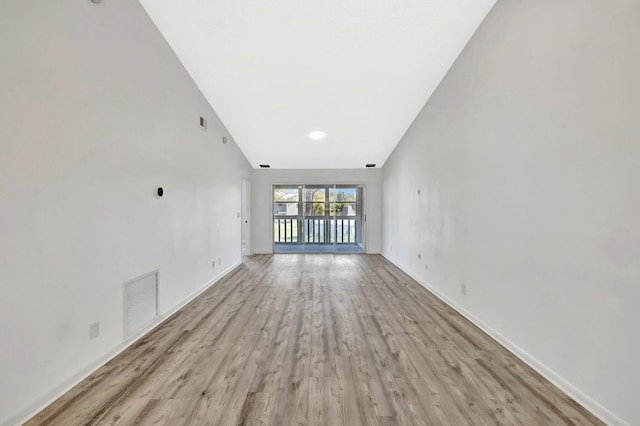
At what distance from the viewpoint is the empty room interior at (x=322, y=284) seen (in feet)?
4.95

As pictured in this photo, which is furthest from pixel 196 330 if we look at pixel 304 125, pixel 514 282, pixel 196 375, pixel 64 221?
pixel 304 125

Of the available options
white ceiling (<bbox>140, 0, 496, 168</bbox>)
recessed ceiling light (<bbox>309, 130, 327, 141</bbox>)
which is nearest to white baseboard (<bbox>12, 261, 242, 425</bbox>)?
white ceiling (<bbox>140, 0, 496, 168</bbox>)

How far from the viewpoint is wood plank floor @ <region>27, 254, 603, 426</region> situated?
5.08 ft

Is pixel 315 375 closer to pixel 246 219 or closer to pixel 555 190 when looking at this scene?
pixel 555 190

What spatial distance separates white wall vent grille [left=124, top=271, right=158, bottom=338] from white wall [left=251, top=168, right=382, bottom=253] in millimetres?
4024

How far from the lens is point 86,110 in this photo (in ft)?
6.27

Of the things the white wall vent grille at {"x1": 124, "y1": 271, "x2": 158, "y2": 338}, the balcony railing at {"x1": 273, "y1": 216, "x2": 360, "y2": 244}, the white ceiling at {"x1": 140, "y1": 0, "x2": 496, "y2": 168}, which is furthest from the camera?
the balcony railing at {"x1": 273, "y1": 216, "x2": 360, "y2": 244}

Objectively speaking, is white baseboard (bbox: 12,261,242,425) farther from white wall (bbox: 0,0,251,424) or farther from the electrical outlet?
the electrical outlet

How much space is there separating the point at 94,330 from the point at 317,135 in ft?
14.0

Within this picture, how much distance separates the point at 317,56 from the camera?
321cm

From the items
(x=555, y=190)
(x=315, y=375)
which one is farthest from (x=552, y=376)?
(x=315, y=375)

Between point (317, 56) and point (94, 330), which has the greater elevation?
point (317, 56)

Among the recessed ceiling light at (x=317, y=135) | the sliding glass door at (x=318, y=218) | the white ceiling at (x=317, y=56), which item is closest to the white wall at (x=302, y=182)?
the sliding glass door at (x=318, y=218)

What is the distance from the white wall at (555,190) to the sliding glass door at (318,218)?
4090 mm
